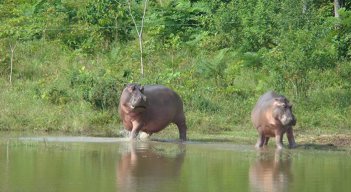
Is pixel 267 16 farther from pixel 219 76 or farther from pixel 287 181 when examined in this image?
pixel 287 181

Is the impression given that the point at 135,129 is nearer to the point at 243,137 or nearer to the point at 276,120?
the point at 243,137

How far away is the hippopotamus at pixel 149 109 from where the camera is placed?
1730cm

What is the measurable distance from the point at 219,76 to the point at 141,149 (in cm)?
878

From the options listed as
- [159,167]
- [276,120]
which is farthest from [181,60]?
[159,167]

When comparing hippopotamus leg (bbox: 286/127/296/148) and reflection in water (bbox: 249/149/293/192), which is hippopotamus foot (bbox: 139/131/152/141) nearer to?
hippopotamus leg (bbox: 286/127/296/148)

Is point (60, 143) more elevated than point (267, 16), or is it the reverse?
point (267, 16)

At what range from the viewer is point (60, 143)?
52.3 ft

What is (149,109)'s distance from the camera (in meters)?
17.7

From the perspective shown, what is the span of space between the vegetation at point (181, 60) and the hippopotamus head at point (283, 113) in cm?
239

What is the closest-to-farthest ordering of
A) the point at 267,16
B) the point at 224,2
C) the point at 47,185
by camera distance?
the point at 47,185 < the point at 267,16 < the point at 224,2

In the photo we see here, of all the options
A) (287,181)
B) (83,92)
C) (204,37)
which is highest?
(204,37)

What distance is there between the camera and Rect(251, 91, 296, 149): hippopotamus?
53.0 feet

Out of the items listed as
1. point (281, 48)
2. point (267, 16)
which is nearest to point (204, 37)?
point (267, 16)

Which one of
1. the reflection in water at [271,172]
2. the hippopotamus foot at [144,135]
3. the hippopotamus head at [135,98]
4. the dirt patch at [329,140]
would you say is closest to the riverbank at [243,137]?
the dirt patch at [329,140]
